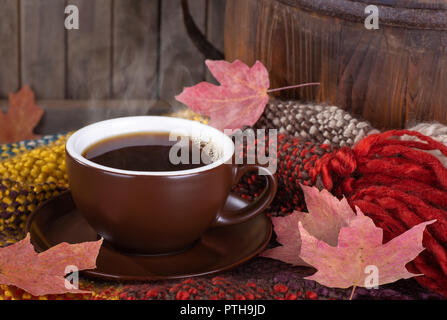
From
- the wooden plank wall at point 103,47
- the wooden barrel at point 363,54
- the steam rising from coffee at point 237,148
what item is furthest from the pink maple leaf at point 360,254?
the wooden plank wall at point 103,47

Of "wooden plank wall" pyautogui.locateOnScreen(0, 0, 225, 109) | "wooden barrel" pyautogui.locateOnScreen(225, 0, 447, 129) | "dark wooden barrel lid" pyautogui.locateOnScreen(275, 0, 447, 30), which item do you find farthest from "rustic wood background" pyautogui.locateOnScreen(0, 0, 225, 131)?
"dark wooden barrel lid" pyautogui.locateOnScreen(275, 0, 447, 30)

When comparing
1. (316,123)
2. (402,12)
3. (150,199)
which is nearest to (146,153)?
(150,199)

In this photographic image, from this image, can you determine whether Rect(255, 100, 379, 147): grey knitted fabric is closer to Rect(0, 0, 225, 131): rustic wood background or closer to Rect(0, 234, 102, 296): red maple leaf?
Rect(0, 234, 102, 296): red maple leaf

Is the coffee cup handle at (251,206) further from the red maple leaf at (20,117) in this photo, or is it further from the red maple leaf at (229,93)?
the red maple leaf at (20,117)

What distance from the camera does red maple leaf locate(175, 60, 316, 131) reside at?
80cm

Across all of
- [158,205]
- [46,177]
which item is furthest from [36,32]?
[158,205]

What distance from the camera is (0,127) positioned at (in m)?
1.15

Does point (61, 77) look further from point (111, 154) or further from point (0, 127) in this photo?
point (111, 154)

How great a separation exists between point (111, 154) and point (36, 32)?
2.03 feet

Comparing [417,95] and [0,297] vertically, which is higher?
[417,95]

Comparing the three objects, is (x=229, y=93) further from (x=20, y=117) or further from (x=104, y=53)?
(x=20, y=117)

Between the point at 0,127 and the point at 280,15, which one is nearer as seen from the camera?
the point at 280,15

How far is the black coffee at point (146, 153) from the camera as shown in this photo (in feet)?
2.02

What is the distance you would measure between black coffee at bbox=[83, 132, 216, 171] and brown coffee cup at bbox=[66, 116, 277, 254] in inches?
0.7
